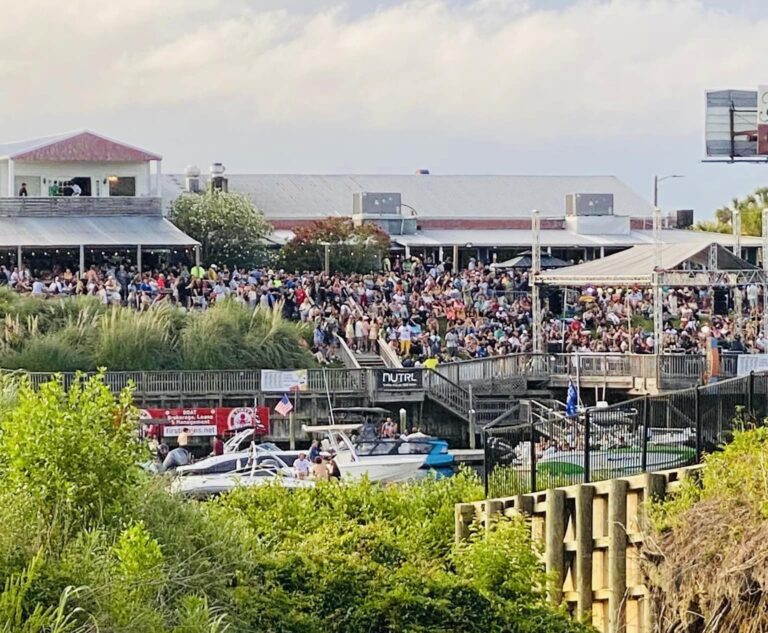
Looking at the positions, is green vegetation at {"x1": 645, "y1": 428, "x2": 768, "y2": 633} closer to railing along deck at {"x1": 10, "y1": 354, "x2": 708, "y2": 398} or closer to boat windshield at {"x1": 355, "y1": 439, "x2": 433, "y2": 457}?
boat windshield at {"x1": 355, "y1": 439, "x2": 433, "y2": 457}

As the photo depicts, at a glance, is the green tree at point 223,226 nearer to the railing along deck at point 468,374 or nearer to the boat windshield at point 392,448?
the railing along deck at point 468,374

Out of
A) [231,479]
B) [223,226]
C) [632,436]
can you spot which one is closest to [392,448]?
[231,479]

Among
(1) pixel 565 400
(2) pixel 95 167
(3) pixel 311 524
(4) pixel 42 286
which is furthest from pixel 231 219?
(3) pixel 311 524

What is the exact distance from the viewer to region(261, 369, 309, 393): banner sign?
50.9 meters

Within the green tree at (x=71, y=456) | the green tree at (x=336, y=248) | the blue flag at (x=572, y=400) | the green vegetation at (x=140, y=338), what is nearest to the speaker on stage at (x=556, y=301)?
the green tree at (x=336, y=248)

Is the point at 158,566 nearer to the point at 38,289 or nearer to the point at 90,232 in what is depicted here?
the point at 38,289

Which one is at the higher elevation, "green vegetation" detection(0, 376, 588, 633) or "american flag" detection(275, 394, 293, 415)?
"green vegetation" detection(0, 376, 588, 633)

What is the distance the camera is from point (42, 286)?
57500 mm

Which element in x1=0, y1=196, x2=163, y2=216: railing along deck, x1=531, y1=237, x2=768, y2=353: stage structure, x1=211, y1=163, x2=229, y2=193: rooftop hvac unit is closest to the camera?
x1=531, y1=237, x2=768, y2=353: stage structure

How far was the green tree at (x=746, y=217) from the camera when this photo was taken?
3509 inches

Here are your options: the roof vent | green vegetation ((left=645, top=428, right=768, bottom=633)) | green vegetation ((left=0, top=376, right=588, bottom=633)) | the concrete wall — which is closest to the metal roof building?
the roof vent

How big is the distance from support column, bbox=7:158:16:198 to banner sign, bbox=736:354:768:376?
103 feet

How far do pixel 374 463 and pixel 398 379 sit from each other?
7032 mm

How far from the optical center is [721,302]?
64438 millimetres
